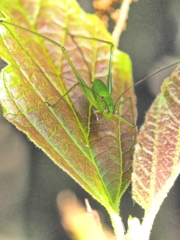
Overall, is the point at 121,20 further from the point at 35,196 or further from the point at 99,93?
the point at 35,196

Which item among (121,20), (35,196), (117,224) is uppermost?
(121,20)

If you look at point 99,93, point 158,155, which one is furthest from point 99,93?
point 158,155

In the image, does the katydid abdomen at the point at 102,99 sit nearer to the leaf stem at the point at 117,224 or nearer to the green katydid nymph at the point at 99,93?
the green katydid nymph at the point at 99,93

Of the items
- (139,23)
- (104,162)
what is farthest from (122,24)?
(104,162)

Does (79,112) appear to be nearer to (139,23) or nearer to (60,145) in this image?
(60,145)

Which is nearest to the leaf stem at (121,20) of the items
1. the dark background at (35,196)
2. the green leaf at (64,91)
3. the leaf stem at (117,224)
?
the green leaf at (64,91)

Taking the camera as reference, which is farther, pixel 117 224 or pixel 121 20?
pixel 121 20
